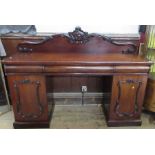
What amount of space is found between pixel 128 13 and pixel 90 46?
1290 mm

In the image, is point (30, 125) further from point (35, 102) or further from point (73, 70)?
point (73, 70)

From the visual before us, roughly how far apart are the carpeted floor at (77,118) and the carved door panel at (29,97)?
0.73 feet

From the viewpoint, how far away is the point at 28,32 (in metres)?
1.82

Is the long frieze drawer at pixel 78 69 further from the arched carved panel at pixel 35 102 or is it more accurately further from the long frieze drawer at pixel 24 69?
the arched carved panel at pixel 35 102

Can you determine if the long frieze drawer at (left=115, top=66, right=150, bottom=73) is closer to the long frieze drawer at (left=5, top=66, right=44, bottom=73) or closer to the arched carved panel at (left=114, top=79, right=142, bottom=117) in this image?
the arched carved panel at (left=114, top=79, right=142, bottom=117)

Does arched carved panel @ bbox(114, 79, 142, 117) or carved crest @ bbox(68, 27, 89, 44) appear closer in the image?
arched carved panel @ bbox(114, 79, 142, 117)

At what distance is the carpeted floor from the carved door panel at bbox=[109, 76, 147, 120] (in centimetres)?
21

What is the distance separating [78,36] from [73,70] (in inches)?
18.5

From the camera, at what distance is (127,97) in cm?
162

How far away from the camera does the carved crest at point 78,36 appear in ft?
5.66

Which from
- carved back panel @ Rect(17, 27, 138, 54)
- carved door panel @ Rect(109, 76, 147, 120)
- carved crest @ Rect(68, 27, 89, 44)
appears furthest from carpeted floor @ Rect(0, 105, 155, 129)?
carved crest @ Rect(68, 27, 89, 44)

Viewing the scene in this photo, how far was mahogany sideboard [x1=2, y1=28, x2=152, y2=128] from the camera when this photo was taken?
1480 millimetres
